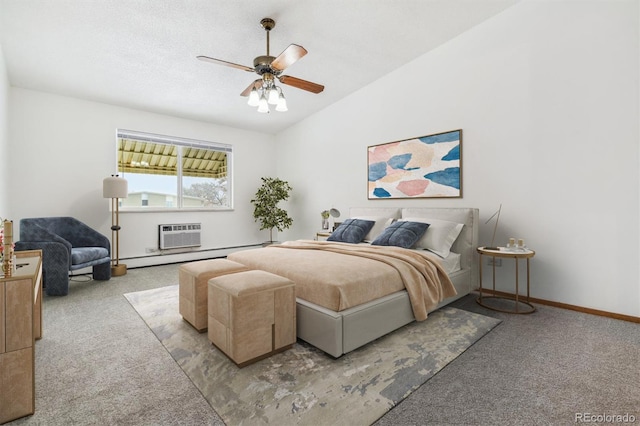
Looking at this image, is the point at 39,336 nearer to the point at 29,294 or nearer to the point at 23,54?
the point at 29,294

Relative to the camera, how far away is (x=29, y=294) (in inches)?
58.1

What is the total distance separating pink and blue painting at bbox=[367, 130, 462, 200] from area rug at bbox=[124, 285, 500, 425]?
1832mm

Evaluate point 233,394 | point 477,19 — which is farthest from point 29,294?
point 477,19

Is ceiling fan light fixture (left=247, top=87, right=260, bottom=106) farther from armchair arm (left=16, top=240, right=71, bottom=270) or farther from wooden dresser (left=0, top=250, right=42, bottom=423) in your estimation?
armchair arm (left=16, top=240, right=71, bottom=270)

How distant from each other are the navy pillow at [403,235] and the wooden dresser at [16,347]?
2.84 meters

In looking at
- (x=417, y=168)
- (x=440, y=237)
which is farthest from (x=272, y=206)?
(x=440, y=237)

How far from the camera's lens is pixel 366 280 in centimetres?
219

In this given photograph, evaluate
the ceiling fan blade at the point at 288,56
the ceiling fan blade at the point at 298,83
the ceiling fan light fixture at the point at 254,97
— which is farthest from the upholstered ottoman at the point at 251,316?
→ the ceiling fan blade at the point at 298,83

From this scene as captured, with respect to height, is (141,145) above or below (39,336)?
above

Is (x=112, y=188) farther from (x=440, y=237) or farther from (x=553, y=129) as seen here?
(x=553, y=129)

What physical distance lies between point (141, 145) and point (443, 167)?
4.90 metres

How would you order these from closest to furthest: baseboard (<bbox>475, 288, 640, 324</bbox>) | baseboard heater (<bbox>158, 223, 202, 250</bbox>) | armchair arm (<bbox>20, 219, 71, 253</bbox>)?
baseboard (<bbox>475, 288, 640, 324</bbox>), armchair arm (<bbox>20, 219, 71, 253</bbox>), baseboard heater (<bbox>158, 223, 202, 250</bbox>)

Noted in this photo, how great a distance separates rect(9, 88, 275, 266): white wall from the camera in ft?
13.5

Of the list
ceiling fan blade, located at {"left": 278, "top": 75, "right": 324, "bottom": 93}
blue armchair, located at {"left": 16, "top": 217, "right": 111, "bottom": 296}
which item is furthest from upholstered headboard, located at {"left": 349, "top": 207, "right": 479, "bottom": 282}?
blue armchair, located at {"left": 16, "top": 217, "right": 111, "bottom": 296}
